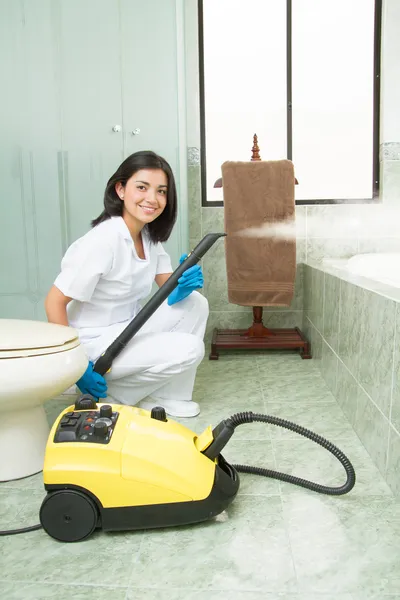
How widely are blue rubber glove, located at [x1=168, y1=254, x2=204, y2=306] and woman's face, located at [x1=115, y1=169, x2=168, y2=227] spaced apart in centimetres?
21

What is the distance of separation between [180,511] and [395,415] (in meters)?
0.53

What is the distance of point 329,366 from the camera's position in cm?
199

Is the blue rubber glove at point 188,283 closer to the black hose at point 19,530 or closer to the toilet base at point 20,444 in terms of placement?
the toilet base at point 20,444

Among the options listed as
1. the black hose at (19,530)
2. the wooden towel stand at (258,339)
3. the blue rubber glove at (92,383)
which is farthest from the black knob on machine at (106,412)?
the wooden towel stand at (258,339)

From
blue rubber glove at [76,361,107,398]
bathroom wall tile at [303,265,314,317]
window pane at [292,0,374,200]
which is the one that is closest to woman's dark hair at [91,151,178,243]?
blue rubber glove at [76,361,107,398]

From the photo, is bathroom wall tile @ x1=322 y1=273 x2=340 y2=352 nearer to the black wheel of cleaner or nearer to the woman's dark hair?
the woman's dark hair

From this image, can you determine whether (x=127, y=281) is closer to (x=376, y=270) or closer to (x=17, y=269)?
(x=17, y=269)

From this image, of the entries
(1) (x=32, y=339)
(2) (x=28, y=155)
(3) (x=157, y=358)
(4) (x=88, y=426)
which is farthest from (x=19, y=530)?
(2) (x=28, y=155)

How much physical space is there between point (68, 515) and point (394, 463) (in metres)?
0.72

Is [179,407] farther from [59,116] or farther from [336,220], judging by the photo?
[336,220]

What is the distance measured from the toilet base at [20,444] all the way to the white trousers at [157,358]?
14.2 inches

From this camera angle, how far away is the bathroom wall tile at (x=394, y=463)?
113cm

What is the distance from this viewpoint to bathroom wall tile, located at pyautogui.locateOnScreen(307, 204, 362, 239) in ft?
8.96

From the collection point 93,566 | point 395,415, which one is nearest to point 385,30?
point 395,415
